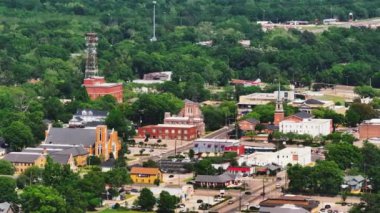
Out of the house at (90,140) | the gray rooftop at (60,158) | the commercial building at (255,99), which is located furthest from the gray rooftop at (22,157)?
the commercial building at (255,99)

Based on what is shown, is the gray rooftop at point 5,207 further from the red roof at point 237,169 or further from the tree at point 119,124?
the tree at point 119,124

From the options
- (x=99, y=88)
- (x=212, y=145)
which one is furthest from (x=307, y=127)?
(x=99, y=88)

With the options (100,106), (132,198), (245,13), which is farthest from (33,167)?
(245,13)

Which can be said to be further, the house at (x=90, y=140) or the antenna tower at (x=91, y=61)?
the antenna tower at (x=91, y=61)

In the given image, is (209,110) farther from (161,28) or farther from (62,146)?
(161,28)

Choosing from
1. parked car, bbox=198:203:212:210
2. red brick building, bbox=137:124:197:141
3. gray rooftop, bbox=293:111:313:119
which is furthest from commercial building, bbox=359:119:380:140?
parked car, bbox=198:203:212:210

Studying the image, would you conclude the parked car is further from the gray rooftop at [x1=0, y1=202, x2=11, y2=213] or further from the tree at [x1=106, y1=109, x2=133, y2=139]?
the tree at [x1=106, y1=109, x2=133, y2=139]
